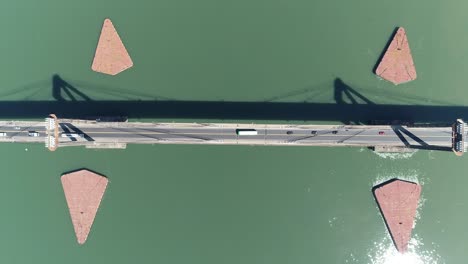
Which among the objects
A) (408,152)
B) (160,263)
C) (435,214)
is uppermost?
(408,152)

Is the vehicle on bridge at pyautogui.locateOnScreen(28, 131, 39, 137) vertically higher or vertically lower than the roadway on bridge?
higher

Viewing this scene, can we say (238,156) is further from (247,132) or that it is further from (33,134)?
(33,134)

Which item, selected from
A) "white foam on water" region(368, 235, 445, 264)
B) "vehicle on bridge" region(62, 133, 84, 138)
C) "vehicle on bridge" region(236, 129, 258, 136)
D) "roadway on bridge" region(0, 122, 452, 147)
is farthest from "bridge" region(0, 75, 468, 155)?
"white foam on water" region(368, 235, 445, 264)

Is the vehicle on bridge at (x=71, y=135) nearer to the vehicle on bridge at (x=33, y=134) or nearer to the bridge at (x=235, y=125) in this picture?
the bridge at (x=235, y=125)

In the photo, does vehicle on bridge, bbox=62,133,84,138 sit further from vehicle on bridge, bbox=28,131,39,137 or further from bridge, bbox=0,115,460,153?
vehicle on bridge, bbox=28,131,39,137

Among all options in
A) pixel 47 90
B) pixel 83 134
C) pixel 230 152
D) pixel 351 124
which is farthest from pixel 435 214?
pixel 47 90

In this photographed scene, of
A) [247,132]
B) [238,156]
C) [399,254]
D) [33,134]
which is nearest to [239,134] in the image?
[247,132]

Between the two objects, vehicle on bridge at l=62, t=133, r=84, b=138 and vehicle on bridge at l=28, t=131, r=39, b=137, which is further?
vehicle on bridge at l=28, t=131, r=39, b=137

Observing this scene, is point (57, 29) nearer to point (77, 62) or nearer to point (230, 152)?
point (77, 62)
